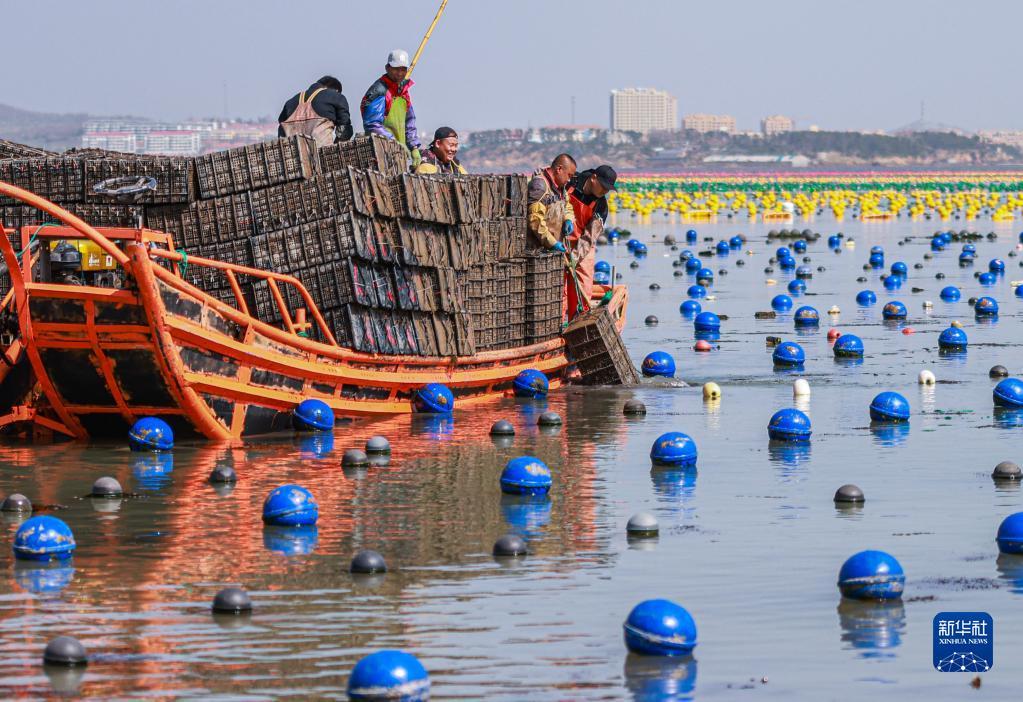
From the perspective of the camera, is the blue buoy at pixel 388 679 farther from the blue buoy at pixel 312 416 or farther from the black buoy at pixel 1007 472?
the blue buoy at pixel 312 416

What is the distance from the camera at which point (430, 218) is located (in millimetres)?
22109

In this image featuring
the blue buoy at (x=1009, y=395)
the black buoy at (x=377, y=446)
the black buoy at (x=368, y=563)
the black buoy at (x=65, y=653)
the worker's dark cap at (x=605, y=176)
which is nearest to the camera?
the black buoy at (x=65, y=653)

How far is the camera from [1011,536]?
14.1 m

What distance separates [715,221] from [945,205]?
13.5m

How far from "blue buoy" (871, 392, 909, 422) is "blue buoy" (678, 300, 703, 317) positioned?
16.4 meters

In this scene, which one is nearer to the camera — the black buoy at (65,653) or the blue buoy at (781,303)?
the black buoy at (65,653)

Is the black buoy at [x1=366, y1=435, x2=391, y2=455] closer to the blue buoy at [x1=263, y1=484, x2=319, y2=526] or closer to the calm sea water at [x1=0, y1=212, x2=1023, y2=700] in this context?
the calm sea water at [x1=0, y1=212, x2=1023, y2=700]

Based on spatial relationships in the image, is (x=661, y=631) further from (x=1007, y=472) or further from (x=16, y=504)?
(x=1007, y=472)

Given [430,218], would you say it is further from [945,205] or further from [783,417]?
[945,205]

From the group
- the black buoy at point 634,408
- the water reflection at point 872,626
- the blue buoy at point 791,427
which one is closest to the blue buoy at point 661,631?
the water reflection at point 872,626

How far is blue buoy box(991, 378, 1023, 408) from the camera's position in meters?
22.8

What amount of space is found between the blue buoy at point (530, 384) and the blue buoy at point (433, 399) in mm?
1891

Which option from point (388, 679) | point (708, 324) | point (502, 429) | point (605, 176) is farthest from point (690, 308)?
point (388, 679)

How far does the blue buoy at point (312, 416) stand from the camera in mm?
20531
